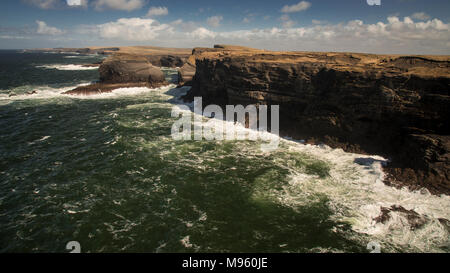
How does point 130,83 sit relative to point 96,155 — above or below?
above

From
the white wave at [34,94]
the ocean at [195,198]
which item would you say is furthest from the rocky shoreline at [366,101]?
Result: the white wave at [34,94]

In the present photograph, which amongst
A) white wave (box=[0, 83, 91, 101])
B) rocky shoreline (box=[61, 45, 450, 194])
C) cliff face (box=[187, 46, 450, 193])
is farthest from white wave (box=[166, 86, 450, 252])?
white wave (box=[0, 83, 91, 101])

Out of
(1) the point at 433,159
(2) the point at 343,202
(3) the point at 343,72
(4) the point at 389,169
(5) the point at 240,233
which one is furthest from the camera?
(3) the point at 343,72

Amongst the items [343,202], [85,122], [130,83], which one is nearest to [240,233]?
[343,202]

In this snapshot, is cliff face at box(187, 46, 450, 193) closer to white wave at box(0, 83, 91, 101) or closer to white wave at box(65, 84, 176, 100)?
white wave at box(65, 84, 176, 100)

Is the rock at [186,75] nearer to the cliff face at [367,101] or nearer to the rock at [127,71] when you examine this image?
the rock at [127,71]
